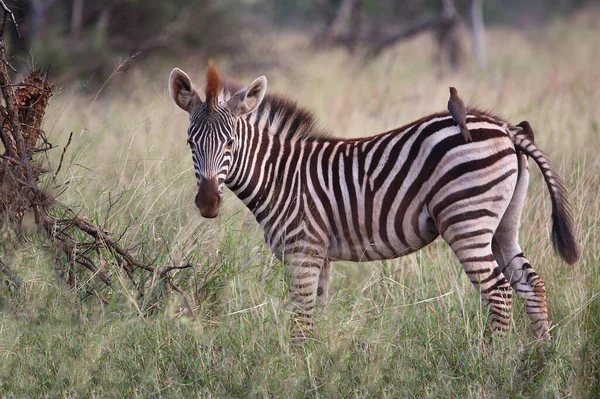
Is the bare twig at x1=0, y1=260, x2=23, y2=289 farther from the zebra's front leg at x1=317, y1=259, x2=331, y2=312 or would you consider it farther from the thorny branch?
the zebra's front leg at x1=317, y1=259, x2=331, y2=312

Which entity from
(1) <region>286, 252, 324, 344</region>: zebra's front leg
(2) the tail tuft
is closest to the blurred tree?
(1) <region>286, 252, 324, 344</region>: zebra's front leg

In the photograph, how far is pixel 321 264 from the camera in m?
4.71

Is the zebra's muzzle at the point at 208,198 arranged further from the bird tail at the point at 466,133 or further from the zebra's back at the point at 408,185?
the bird tail at the point at 466,133

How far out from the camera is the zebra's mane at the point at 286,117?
201 inches

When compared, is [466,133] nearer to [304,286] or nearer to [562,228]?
[562,228]

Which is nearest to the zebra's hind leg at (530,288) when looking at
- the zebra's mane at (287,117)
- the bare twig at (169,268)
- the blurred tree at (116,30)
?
the zebra's mane at (287,117)

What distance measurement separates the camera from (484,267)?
172 inches

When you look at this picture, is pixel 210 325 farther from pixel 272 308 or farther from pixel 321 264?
pixel 321 264

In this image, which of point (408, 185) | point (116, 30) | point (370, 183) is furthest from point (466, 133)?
point (116, 30)

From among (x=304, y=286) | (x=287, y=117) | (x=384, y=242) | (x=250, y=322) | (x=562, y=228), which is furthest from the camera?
(x=287, y=117)

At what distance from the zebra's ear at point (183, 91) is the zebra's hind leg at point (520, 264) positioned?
2.10 metres

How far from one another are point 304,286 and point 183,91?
1503mm

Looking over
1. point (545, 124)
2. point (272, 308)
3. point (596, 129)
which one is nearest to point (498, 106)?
point (545, 124)

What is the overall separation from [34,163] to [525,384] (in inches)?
139
